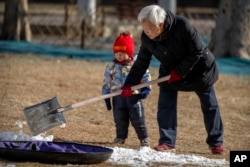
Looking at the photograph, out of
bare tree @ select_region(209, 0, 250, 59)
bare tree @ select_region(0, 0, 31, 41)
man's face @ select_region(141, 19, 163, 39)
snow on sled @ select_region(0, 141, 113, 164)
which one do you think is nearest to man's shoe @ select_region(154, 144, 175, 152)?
snow on sled @ select_region(0, 141, 113, 164)

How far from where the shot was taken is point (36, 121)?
7.32m

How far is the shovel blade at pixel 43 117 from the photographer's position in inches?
288

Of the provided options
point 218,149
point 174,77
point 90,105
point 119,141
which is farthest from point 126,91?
point 90,105

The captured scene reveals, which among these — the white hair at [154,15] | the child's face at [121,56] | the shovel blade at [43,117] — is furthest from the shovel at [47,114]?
the white hair at [154,15]

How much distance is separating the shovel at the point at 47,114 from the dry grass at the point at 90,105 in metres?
0.61

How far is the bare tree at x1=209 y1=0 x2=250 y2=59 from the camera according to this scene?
1655cm

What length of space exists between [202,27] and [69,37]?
531cm

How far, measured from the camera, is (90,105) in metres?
10.5

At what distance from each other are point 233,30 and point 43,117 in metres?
10.00

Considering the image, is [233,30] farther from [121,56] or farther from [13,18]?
[121,56]

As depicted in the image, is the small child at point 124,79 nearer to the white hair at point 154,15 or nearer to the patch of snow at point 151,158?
the patch of snow at point 151,158

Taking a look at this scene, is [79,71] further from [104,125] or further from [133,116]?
[133,116]

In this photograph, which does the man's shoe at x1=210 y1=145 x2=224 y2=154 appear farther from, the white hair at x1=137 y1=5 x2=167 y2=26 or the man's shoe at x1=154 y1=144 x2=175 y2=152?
the white hair at x1=137 y1=5 x2=167 y2=26

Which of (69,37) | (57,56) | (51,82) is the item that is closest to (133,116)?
(51,82)
